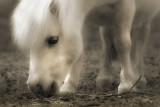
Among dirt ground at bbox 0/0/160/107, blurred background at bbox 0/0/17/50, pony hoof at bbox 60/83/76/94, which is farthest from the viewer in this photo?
blurred background at bbox 0/0/17/50

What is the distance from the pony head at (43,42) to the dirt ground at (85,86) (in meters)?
0.12

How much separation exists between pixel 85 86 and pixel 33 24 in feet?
3.42

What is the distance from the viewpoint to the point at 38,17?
2119mm

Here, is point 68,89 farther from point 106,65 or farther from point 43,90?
point 106,65

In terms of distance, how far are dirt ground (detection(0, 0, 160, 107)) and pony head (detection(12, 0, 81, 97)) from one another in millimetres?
122

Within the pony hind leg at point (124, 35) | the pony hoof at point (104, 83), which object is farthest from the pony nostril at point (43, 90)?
the pony hoof at point (104, 83)

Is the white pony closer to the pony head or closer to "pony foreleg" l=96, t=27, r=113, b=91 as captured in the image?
the pony head

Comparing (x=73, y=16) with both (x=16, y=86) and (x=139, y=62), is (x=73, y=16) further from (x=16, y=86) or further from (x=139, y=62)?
(x=139, y=62)

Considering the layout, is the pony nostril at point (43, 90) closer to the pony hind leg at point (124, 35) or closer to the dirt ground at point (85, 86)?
the dirt ground at point (85, 86)

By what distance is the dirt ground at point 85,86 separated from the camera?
6.70 ft

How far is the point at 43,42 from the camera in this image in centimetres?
215

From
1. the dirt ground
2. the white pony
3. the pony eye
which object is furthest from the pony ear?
the dirt ground

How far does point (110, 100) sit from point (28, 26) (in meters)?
0.67

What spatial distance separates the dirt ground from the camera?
2.04m
